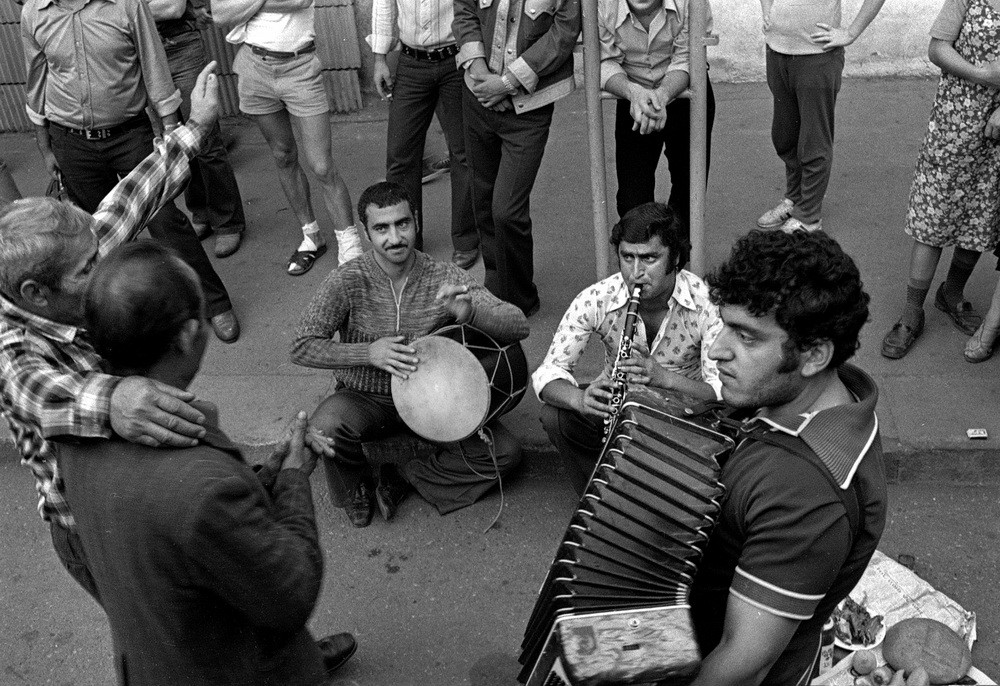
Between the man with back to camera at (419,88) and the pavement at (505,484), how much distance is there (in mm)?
481

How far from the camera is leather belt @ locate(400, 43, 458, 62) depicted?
486 centimetres

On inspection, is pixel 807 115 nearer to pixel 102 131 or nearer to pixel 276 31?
pixel 276 31

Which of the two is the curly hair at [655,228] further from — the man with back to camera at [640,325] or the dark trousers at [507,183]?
the dark trousers at [507,183]

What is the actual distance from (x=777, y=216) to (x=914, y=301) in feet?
3.60

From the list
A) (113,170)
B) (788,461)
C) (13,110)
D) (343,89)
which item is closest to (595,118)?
(788,461)

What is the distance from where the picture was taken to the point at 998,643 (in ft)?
10.5

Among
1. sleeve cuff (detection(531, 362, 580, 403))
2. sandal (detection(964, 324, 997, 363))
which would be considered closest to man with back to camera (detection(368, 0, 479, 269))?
sleeve cuff (detection(531, 362, 580, 403))

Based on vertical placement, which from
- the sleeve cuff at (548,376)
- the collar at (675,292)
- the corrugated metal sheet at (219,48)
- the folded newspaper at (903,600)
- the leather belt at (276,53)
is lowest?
the folded newspaper at (903,600)

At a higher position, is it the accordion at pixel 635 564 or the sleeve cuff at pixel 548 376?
the accordion at pixel 635 564

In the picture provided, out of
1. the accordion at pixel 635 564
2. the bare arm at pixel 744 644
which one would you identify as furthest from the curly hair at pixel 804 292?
the bare arm at pixel 744 644

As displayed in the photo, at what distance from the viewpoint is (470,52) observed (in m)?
4.42

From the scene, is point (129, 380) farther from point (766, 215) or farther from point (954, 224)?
point (766, 215)

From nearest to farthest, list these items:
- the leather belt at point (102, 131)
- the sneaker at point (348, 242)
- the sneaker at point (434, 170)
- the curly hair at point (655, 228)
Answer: the curly hair at point (655, 228) → the leather belt at point (102, 131) → the sneaker at point (348, 242) → the sneaker at point (434, 170)

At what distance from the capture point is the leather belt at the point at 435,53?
486 centimetres
